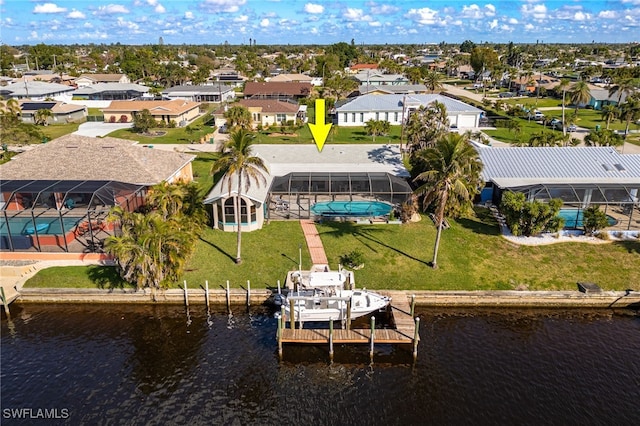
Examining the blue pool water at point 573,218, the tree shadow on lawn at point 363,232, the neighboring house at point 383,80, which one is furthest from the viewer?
the neighboring house at point 383,80

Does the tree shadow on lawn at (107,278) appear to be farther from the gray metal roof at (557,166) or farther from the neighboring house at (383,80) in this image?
the neighboring house at (383,80)

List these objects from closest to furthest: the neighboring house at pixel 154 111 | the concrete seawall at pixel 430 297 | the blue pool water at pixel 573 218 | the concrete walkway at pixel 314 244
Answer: the concrete seawall at pixel 430 297 < the concrete walkway at pixel 314 244 < the blue pool water at pixel 573 218 < the neighboring house at pixel 154 111

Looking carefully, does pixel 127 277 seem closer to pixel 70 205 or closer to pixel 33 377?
pixel 33 377

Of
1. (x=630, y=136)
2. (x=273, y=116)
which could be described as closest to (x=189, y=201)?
(x=273, y=116)

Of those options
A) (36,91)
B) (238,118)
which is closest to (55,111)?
(36,91)

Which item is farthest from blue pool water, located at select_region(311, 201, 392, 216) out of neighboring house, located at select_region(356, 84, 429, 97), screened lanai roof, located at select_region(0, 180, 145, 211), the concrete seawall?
neighboring house, located at select_region(356, 84, 429, 97)

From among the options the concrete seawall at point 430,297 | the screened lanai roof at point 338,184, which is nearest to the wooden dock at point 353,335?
the concrete seawall at point 430,297

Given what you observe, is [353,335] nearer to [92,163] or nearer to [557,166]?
[92,163]
